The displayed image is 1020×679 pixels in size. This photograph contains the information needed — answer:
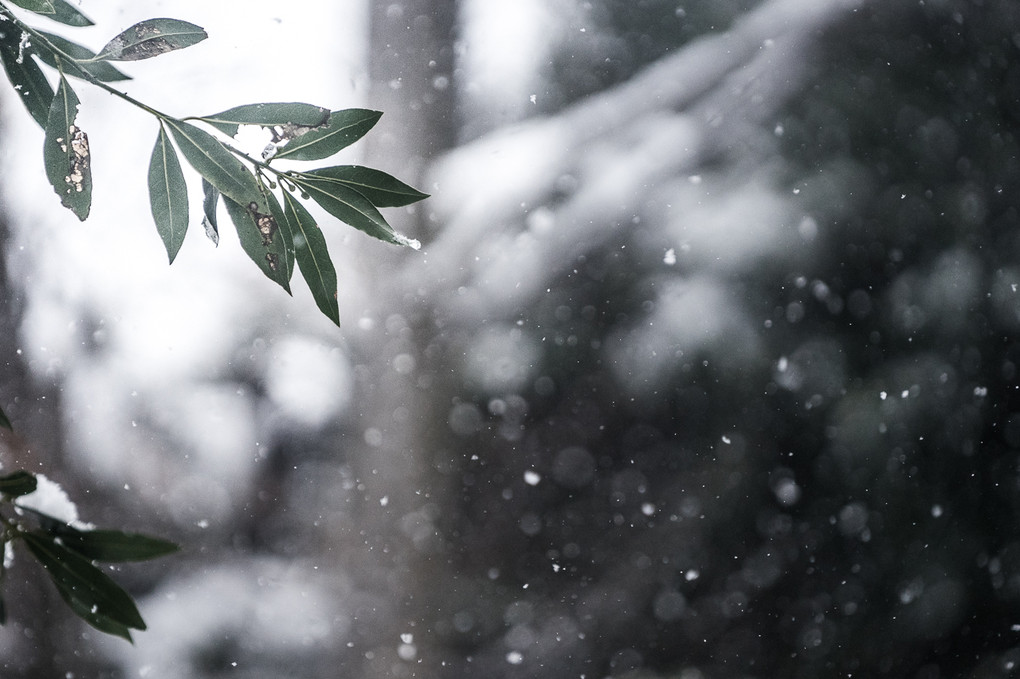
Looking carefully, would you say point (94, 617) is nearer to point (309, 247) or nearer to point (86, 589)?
point (86, 589)

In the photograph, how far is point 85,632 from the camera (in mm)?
380

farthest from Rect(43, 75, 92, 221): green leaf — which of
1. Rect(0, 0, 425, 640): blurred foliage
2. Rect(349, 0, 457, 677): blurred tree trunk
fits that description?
Rect(349, 0, 457, 677): blurred tree trunk

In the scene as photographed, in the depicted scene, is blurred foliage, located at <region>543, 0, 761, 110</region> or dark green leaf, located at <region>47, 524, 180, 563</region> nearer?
dark green leaf, located at <region>47, 524, 180, 563</region>

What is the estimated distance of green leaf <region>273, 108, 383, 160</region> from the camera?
0.24 m

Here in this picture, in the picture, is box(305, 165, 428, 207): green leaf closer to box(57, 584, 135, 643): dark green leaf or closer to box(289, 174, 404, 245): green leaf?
box(289, 174, 404, 245): green leaf

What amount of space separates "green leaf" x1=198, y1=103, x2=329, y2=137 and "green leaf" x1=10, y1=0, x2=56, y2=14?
51mm

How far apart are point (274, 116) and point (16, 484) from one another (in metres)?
0.12

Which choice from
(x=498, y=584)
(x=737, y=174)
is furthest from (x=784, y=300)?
(x=498, y=584)

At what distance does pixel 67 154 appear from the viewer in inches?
8.9

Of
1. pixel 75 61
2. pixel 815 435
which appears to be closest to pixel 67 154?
pixel 75 61

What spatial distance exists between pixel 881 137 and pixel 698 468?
0.61 ft

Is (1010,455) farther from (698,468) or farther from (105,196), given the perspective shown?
(105,196)

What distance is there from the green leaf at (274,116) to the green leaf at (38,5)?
2.0 inches

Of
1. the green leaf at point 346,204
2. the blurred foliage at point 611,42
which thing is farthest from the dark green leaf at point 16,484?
the blurred foliage at point 611,42
